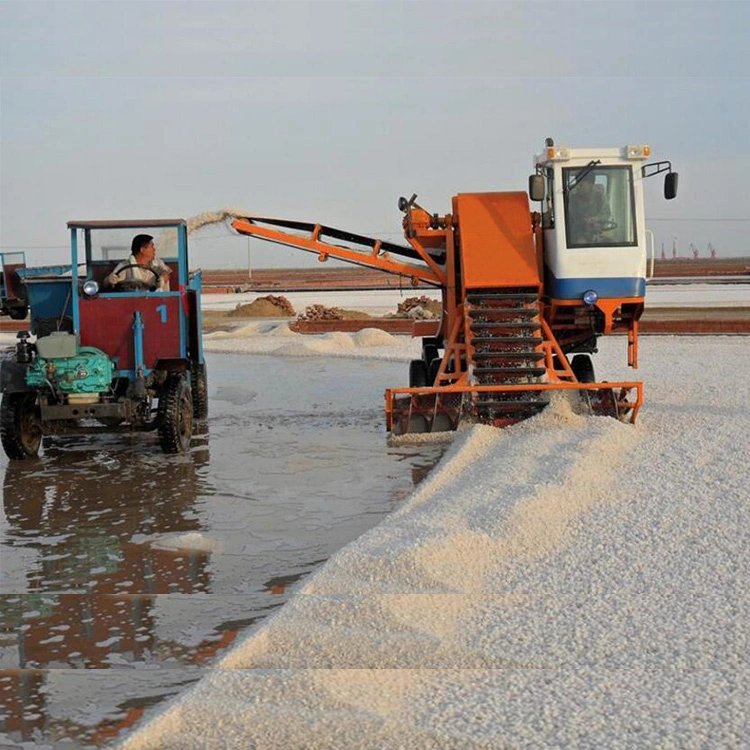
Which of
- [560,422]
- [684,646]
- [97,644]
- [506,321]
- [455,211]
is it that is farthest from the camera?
[455,211]

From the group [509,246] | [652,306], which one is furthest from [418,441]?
[652,306]

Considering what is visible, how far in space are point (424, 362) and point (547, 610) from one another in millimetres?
8307

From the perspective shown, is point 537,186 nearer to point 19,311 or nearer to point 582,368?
point 582,368

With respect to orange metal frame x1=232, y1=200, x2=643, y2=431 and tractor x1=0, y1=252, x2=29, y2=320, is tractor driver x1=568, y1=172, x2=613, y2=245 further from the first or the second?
tractor x1=0, y1=252, x2=29, y2=320

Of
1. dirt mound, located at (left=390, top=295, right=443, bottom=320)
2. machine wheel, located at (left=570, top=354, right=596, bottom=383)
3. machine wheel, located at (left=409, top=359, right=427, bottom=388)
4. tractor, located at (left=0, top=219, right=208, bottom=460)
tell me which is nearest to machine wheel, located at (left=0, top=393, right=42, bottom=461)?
tractor, located at (left=0, top=219, right=208, bottom=460)

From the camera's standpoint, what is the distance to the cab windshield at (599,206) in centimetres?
1205

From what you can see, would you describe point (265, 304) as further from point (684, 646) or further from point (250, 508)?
point (684, 646)

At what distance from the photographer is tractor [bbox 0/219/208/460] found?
998 cm

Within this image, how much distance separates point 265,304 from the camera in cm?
3312

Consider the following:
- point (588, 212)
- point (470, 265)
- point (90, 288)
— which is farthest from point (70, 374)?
point (588, 212)

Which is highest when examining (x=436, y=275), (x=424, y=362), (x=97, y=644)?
(x=436, y=275)

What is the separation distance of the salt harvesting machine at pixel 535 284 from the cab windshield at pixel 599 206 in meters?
0.01

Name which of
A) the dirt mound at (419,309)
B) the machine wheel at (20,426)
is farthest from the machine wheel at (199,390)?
the dirt mound at (419,309)

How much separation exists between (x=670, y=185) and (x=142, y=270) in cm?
534
